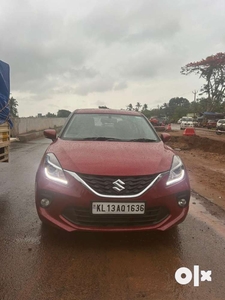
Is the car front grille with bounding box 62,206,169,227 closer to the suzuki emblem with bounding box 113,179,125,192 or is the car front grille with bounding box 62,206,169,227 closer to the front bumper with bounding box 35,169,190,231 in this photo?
the front bumper with bounding box 35,169,190,231

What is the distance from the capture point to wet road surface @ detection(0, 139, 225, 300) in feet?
7.97

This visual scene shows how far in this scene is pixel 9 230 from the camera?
144 inches

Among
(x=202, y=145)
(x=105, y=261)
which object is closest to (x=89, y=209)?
(x=105, y=261)

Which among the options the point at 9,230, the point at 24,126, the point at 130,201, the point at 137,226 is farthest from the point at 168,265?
the point at 24,126

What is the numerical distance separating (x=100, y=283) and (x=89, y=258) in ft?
1.52

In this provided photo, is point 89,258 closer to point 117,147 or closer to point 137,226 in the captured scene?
point 137,226

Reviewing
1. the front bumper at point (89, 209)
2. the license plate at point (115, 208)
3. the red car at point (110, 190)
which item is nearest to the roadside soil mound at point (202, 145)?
the red car at point (110, 190)

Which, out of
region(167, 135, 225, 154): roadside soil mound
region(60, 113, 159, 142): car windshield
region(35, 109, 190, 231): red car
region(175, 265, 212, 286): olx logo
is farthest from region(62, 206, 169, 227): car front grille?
region(167, 135, 225, 154): roadside soil mound

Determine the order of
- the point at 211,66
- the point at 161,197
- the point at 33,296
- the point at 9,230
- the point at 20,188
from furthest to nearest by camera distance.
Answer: the point at 211,66 < the point at 20,188 < the point at 9,230 < the point at 161,197 < the point at 33,296

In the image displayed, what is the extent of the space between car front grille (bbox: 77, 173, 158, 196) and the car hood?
1.7 inches

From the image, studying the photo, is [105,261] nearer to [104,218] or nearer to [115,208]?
[104,218]

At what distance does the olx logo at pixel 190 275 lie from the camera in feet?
8.63

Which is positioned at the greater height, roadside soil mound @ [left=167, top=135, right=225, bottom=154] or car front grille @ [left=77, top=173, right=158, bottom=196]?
car front grille @ [left=77, top=173, right=158, bottom=196]

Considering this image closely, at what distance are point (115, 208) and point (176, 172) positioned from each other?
0.88 meters
